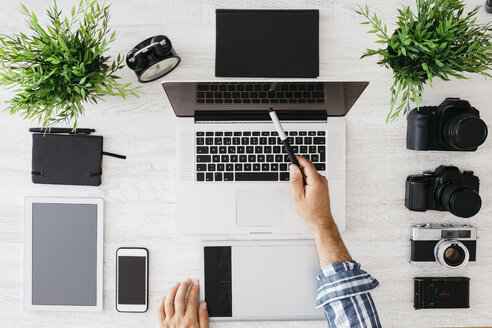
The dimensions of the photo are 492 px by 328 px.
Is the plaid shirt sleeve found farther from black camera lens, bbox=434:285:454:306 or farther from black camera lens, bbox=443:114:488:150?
black camera lens, bbox=443:114:488:150

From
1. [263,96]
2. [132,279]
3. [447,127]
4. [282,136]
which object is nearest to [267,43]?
[263,96]

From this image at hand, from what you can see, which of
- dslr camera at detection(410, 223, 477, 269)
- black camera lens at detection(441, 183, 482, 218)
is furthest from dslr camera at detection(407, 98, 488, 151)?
dslr camera at detection(410, 223, 477, 269)

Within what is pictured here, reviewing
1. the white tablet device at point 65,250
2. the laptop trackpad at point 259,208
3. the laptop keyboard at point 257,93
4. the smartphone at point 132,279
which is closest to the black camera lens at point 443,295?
the laptop trackpad at point 259,208

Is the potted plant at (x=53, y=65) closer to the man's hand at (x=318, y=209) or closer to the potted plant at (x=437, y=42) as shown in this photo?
the man's hand at (x=318, y=209)

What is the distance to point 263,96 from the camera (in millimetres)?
1002

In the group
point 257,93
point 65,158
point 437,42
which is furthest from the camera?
point 65,158

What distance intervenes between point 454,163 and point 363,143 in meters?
0.29

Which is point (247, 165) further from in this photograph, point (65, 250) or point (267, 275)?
point (65, 250)

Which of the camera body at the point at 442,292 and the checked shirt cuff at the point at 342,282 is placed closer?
the checked shirt cuff at the point at 342,282

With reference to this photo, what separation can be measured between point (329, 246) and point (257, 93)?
18.6 inches

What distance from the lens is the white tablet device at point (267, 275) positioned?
43.3 inches

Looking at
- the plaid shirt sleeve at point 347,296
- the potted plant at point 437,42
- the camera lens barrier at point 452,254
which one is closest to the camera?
the potted plant at point 437,42

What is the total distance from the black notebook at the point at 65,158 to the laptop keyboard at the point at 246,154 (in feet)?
1.05

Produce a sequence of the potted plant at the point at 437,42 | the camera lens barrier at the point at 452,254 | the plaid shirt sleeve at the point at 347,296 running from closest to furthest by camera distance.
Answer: the potted plant at the point at 437,42 < the plaid shirt sleeve at the point at 347,296 < the camera lens barrier at the point at 452,254
